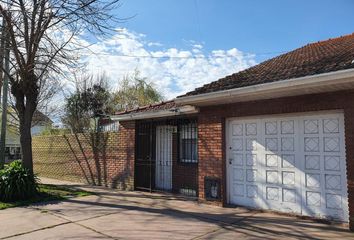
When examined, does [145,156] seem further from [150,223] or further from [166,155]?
[150,223]

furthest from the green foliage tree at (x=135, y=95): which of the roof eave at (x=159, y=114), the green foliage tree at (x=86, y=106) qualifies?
the roof eave at (x=159, y=114)

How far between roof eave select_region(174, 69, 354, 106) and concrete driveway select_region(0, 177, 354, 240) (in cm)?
264

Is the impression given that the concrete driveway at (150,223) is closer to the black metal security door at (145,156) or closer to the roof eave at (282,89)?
the black metal security door at (145,156)

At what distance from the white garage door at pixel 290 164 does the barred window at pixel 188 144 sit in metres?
2.27

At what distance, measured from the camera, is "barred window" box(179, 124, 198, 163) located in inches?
447

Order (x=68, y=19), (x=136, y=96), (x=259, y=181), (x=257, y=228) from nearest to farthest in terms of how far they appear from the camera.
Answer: (x=257, y=228) < (x=259, y=181) < (x=68, y=19) < (x=136, y=96)

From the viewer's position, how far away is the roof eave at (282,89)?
6465 mm

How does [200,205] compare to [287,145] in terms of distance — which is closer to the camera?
[287,145]

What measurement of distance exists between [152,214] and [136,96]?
69.7 ft

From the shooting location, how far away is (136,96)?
28938 mm

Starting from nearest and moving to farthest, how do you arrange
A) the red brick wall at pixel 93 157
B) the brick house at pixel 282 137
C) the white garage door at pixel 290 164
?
1. the brick house at pixel 282 137
2. the white garage door at pixel 290 164
3. the red brick wall at pixel 93 157

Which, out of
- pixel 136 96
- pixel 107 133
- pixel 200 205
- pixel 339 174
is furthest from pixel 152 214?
pixel 136 96

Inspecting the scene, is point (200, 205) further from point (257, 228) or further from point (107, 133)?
point (107, 133)

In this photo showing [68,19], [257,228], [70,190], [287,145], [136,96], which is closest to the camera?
[257,228]
